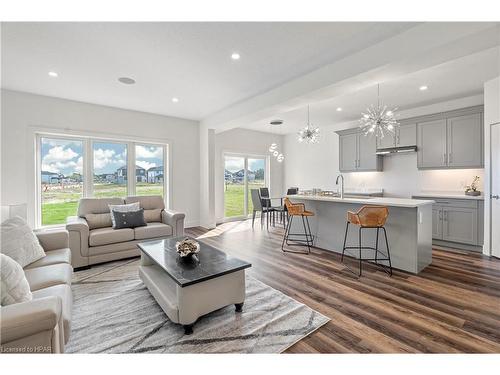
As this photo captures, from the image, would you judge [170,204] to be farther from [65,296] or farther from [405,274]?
[405,274]

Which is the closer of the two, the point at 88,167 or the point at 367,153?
the point at 88,167

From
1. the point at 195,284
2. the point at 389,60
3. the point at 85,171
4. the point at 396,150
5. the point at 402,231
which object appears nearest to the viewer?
the point at 195,284

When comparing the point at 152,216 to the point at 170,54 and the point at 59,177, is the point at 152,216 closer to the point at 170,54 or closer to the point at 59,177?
the point at 59,177

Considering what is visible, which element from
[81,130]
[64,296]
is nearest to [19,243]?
[64,296]

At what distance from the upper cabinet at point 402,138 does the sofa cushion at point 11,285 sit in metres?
6.29

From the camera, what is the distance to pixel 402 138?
5.27 m

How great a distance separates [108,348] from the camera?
1.80m

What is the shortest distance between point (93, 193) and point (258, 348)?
192 inches

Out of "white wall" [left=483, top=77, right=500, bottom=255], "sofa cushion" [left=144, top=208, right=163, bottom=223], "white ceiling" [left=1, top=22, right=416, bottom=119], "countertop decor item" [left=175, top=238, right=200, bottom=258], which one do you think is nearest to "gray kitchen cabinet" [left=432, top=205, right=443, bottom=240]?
"white wall" [left=483, top=77, right=500, bottom=255]

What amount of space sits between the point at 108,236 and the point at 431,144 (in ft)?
20.3

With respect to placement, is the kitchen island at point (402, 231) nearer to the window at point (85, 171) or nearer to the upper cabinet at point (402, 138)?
the upper cabinet at point (402, 138)

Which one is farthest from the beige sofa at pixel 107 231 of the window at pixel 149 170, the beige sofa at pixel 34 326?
the beige sofa at pixel 34 326

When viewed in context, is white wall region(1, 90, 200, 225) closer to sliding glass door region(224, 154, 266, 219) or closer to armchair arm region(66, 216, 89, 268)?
sliding glass door region(224, 154, 266, 219)
